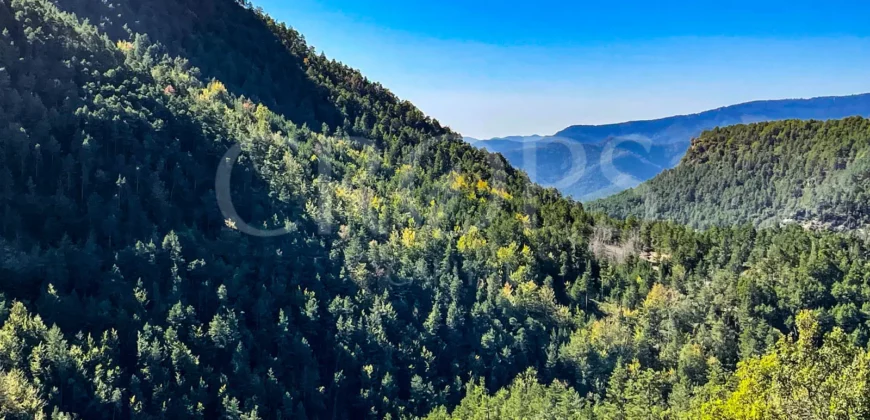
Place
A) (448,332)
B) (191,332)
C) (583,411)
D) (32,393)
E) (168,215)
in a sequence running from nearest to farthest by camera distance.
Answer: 1. (32,393)
2. (583,411)
3. (191,332)
4. (168,215)
5. (448,332)

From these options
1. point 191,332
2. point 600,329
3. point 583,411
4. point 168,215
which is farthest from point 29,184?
point 600,329

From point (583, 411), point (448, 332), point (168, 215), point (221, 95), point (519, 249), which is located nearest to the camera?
point (583, 411)

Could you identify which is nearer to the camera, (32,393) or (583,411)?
(32,393)

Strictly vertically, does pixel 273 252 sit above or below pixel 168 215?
below

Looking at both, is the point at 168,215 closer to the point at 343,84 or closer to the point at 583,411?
the point at 583,411

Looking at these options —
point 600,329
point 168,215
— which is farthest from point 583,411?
point 168,215

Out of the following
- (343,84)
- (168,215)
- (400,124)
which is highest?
(343,84)
